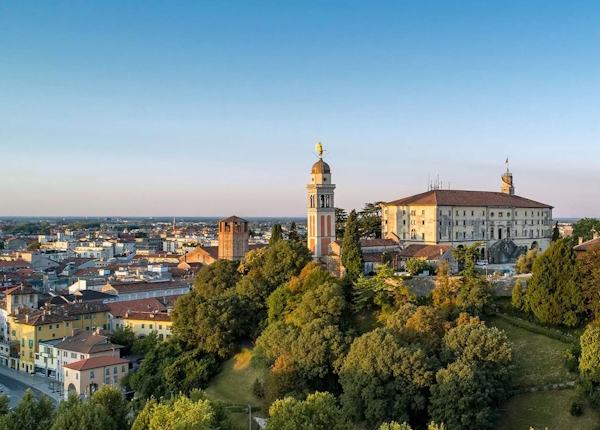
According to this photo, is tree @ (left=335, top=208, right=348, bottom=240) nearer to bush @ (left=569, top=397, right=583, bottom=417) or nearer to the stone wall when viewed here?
the stone wall

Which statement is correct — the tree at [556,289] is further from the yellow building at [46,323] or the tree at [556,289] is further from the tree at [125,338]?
the yellow building at [46,323]

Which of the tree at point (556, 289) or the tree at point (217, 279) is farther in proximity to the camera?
the tree at point (217, 279)

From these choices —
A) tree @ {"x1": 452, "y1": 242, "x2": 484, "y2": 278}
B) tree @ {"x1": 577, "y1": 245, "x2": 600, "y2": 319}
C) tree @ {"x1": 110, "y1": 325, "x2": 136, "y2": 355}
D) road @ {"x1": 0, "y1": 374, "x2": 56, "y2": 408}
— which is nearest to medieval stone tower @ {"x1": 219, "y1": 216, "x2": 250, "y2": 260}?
tree @ {"x1": 110, "y1": 325, "x2": 136, "y2": 355}

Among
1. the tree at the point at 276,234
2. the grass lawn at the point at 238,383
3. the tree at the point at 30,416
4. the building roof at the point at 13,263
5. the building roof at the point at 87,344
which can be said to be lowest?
the grass lawn at the point at 238,383

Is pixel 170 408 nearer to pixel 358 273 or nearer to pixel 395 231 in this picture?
pixel 358 273

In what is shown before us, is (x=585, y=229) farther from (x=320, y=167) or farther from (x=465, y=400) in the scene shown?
(x=465, y=400)

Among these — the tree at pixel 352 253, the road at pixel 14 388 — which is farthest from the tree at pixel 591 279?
the road at pixel 14 388

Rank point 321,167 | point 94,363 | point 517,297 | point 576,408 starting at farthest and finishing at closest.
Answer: point 321,167 → point 94,363 → point 517,297 → point 576,408

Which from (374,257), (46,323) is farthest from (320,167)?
(46,323)
